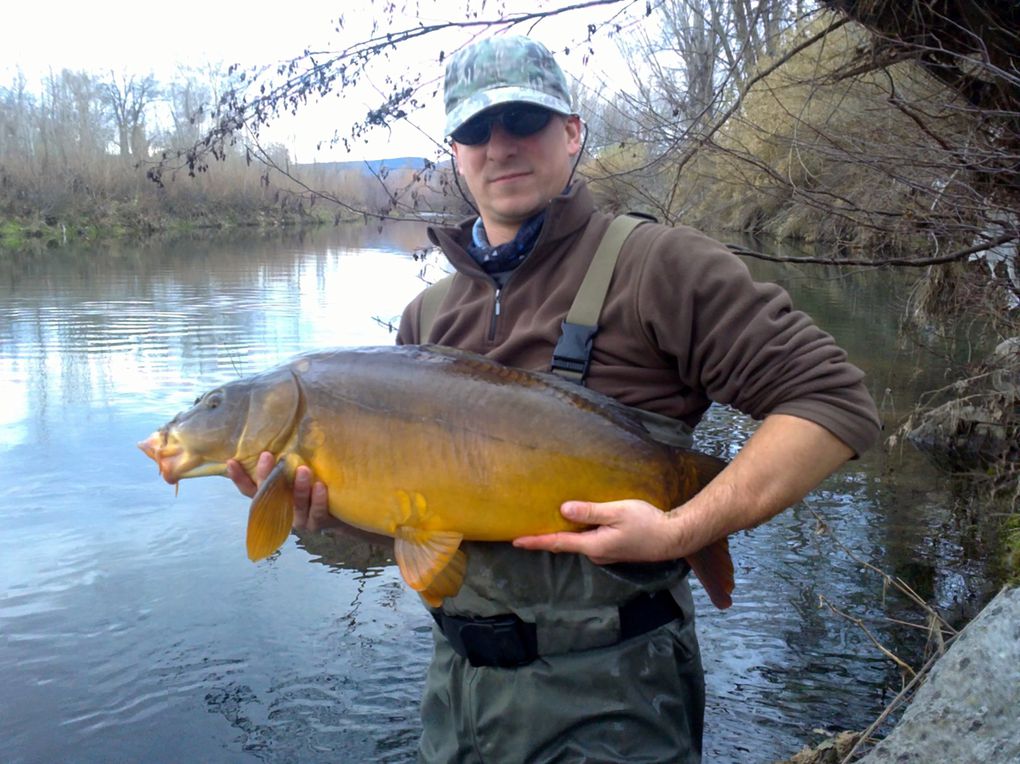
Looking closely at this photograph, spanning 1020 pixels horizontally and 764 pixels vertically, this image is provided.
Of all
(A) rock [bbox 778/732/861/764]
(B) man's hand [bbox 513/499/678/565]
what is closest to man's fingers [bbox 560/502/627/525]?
(B) man's hand [bbox 513/499/678/565]

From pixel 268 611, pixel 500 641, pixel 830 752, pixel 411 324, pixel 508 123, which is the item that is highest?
pixel 508 123

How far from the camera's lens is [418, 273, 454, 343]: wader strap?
2.70 m

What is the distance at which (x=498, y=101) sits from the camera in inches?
92.8

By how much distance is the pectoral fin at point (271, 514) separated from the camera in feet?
7.57

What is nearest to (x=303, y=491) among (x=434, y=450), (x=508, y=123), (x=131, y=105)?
(x=434, y=450)

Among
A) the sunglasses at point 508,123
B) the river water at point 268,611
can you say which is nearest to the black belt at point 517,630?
the sunglasses at point 508,123

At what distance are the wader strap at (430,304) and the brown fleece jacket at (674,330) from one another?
0.63 ft

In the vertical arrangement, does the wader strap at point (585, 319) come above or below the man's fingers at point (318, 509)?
above

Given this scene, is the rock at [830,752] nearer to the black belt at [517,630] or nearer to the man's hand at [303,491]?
the black belt at [517,630]

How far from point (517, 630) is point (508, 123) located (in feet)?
4.30

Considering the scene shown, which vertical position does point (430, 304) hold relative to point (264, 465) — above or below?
above

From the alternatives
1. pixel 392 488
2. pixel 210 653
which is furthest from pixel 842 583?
pixel 392 488

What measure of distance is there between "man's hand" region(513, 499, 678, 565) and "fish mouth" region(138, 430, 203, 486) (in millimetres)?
1056

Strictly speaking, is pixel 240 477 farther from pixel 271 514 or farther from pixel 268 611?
pixel 268 611
